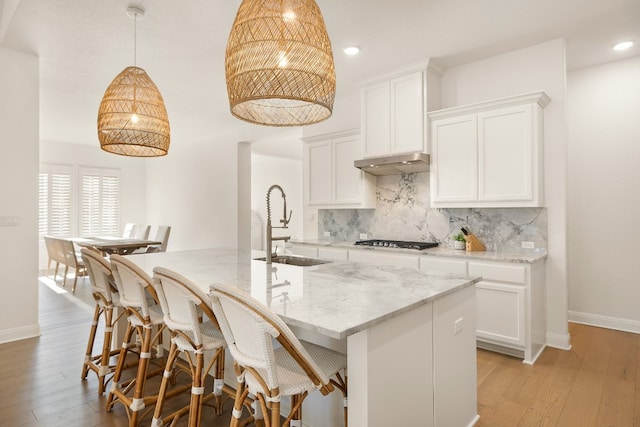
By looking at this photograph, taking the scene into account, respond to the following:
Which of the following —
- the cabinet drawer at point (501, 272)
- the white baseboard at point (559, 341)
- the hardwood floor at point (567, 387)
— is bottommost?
the hardwood floor at point (567, 387)

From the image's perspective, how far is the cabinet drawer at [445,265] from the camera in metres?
3.28

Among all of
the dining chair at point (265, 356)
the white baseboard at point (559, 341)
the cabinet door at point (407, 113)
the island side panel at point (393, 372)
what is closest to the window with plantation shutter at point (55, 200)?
the cabinet door at point (407, 113)

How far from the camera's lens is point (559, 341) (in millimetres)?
3316

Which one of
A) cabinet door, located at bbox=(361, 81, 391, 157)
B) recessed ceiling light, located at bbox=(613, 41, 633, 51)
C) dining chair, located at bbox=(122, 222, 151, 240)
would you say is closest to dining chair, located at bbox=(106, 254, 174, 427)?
cabinet door, located at bbox=(361, 81, 391, 157)

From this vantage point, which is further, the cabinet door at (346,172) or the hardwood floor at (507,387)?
the cabinet door at (346,172)

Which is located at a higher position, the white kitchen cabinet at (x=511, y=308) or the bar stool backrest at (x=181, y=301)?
the bar stool backrest at (x=181, y=301)

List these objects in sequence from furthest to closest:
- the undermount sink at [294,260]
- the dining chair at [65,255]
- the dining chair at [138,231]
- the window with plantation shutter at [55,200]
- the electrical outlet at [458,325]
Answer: the window with plantation shutter at [55,200] < the dining chair at [138,231] < the dining chair at [65,255] < the undermount sink at [294,260] < the electrical outlet at [458,325]

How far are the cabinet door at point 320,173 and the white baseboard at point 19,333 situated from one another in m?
3.31

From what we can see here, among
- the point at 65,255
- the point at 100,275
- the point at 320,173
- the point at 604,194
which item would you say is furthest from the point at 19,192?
the point at 604,194

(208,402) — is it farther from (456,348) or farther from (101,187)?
(101,187)

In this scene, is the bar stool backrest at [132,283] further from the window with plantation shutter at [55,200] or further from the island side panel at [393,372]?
the window with plantation shutter at [55,200]

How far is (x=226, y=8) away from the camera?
2824mm

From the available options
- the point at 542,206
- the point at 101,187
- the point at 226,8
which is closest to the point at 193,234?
the point at 101,187

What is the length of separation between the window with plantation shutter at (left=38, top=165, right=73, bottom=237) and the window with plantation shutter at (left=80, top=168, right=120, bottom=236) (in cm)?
26
